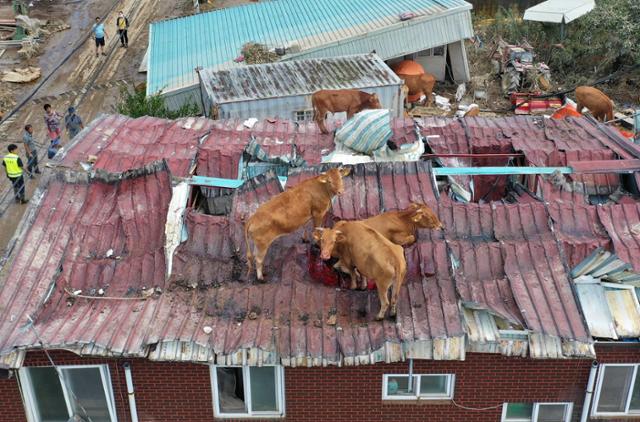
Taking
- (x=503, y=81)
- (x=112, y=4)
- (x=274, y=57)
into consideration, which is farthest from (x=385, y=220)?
(x=112, y=4)

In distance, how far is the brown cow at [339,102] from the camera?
1677 cm

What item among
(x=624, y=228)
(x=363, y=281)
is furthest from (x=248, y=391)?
(x=624, y=228)

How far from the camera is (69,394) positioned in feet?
34.8

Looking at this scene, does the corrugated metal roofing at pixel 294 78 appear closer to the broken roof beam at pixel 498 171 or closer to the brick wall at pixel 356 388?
the broken roof beam at pixel 498 171

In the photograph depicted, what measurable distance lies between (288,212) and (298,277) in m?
1.03

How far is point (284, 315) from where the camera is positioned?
33.2 feet

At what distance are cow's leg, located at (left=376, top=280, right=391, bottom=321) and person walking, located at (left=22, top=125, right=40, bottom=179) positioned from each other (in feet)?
47.0

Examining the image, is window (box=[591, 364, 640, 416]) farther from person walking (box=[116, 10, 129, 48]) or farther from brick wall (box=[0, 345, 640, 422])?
person walking (box=[116, 10, 129, 48])

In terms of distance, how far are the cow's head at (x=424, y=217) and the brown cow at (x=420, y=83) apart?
15.7 meters

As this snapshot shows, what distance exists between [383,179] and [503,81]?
56.4ft

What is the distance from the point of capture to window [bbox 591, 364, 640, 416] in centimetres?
1059

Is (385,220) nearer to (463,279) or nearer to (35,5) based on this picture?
(463,279)

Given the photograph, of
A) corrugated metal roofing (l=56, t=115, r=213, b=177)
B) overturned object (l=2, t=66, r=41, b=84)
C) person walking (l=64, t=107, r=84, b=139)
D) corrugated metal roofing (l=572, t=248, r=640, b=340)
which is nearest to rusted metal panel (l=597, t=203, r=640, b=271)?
corrugated metal roofing (l=572, t=248, r=640, b=340)

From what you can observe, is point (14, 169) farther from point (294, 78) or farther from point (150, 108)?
point (294, 78)
